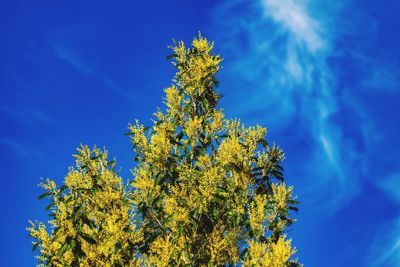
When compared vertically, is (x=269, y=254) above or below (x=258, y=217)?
below

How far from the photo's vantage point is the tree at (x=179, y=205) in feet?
55.2


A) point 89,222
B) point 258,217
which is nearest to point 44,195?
Answer: point 89,222

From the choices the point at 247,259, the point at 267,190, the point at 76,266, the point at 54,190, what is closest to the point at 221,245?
the point at 247,259

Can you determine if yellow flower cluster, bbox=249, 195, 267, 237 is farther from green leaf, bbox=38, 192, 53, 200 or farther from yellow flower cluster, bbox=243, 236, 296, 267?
green leaf, bbox=38, 192, 53, 200

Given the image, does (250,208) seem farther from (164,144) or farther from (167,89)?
(167,89)

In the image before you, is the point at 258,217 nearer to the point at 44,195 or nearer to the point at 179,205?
the point at 179,205

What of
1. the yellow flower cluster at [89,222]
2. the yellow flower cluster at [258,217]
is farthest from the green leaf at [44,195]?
the yellow flower cluster at [258,217]

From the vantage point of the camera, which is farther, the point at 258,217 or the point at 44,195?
the point at 258,217

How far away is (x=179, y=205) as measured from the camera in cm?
1859

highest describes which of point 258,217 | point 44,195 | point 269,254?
point 44,195

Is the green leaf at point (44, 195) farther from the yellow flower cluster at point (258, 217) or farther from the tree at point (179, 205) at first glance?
the yellow flower cluster at point (258, 217)

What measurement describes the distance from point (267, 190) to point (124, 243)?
6.18m

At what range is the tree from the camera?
662 inches

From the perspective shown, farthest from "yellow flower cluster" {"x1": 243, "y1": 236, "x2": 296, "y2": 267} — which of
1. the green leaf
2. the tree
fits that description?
the green leaf
